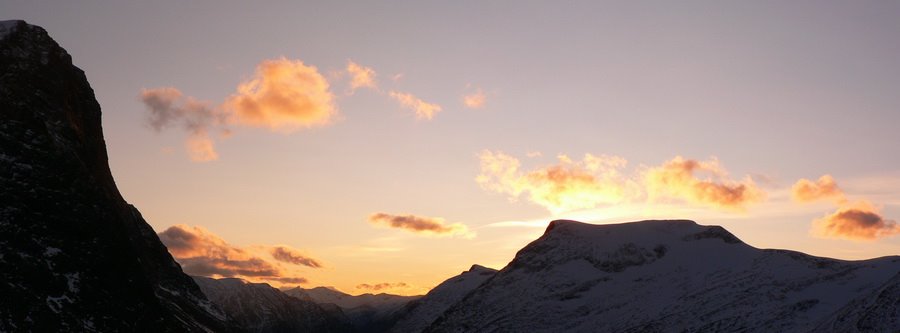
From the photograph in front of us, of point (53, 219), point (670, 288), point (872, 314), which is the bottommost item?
point (872, 314)

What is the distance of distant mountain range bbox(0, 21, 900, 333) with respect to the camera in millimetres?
47938

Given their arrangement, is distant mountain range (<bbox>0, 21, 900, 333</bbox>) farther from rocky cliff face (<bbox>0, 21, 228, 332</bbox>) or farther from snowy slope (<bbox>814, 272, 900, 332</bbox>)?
snowy slope (<bbox>814, 272, 900, 332</bbox>)

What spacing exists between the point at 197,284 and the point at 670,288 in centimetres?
8977

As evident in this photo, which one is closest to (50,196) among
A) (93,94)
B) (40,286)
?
(40,286)

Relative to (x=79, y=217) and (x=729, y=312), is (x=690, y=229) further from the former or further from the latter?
(x=79, y=217)

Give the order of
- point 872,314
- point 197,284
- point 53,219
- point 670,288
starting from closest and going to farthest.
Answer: point 53,219, point 872,314, point 197,284, point 670,288

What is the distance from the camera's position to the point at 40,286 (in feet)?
148

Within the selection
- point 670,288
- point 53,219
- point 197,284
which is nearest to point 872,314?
point 670,288

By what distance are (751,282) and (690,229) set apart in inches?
1728

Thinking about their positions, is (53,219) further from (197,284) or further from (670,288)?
(670,288)

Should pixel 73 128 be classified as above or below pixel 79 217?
above

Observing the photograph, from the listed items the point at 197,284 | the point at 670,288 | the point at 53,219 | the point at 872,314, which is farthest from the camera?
the point at 670,288

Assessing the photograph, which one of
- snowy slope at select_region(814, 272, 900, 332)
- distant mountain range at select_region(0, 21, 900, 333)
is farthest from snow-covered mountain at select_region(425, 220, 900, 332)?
distant mountain range at select_region(0, 21, 900, 333)

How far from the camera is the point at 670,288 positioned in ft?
480
